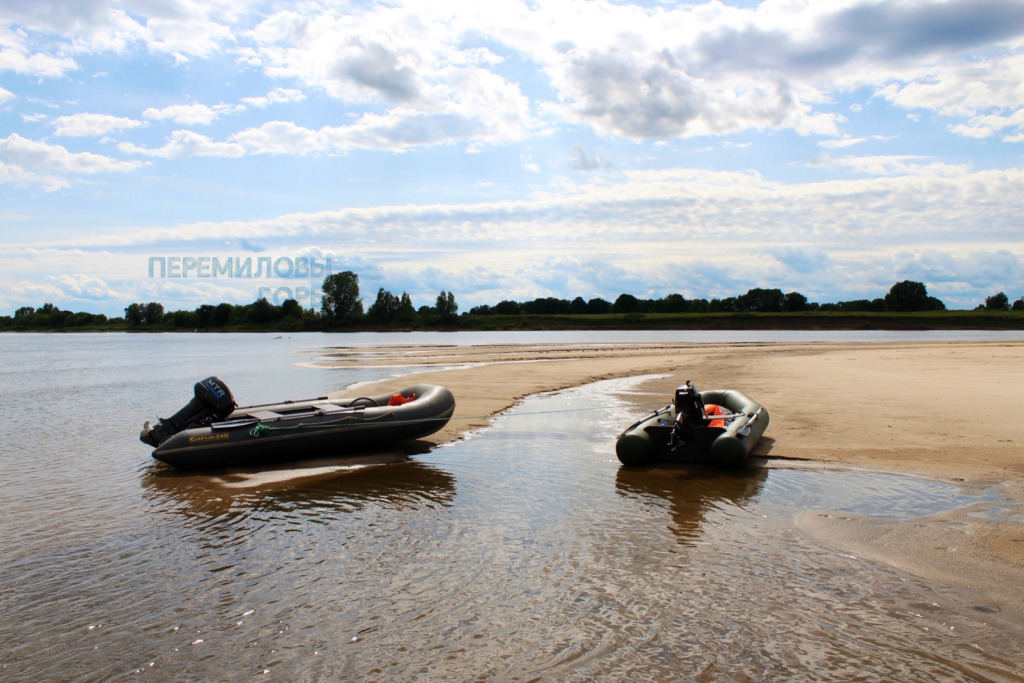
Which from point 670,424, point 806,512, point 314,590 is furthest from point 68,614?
point 670,424

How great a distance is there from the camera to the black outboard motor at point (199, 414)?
392 inches

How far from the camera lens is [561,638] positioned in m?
4.20

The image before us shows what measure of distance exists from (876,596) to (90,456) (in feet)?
37.2

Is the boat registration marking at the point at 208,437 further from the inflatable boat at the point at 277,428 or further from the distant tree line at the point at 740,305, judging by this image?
the distant tree line at the point at 740,305

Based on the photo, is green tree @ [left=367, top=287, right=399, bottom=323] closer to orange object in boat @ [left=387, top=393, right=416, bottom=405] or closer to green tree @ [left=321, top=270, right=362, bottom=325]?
green tree @ [left=321, top=270, right=362, bottom=325]

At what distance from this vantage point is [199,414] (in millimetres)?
10156

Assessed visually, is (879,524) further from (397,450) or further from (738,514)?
(397,450)

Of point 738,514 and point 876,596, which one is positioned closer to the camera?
point 876,596

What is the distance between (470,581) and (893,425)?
28.6 ft

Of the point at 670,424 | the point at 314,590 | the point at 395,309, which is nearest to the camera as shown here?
the point at 314,590

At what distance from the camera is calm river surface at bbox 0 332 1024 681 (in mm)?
3912

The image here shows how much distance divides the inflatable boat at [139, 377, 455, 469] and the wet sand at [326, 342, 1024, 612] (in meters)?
1.06

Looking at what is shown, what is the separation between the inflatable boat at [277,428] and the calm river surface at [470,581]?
15.8 inches

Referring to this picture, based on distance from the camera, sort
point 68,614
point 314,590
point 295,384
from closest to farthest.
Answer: point 68,614
point 314,590
point 295,384
